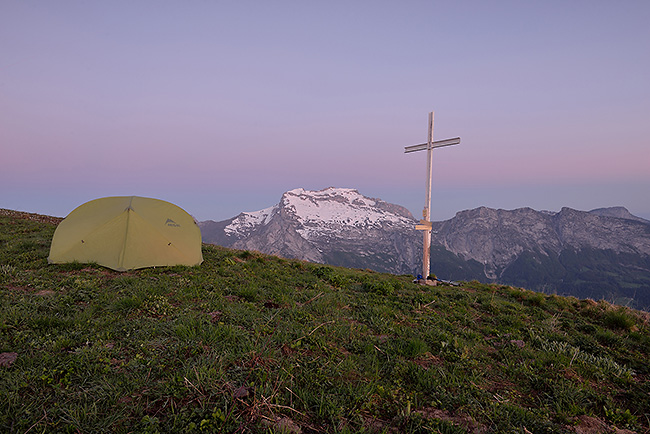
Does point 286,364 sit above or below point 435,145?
below

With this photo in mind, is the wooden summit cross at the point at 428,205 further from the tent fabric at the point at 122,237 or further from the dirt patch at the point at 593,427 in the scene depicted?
the dirt patch at the point at 593,427

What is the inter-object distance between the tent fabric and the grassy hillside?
157cm

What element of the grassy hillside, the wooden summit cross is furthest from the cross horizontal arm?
the grassy hillside

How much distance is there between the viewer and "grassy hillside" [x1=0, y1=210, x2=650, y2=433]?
3.80m

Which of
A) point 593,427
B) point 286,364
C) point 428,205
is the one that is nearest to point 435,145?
point 428,205

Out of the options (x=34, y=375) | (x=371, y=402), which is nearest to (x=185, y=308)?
(x=34, y=375)

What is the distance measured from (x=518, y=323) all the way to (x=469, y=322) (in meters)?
1.56

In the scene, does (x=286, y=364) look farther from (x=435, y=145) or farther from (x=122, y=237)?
(x=435, y=145)

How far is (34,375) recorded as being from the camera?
13.9 ft

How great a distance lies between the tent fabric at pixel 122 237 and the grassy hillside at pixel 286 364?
1.57 meters

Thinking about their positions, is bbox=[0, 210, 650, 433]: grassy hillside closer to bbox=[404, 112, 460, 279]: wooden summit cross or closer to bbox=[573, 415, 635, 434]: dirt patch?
bbox=[573, 415, 635, 434]: dirt patch

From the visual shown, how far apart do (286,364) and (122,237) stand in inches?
410

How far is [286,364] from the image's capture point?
4.88 m

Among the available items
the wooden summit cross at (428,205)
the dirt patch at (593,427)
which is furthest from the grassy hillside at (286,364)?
the wooden summit cross at (428,205)
